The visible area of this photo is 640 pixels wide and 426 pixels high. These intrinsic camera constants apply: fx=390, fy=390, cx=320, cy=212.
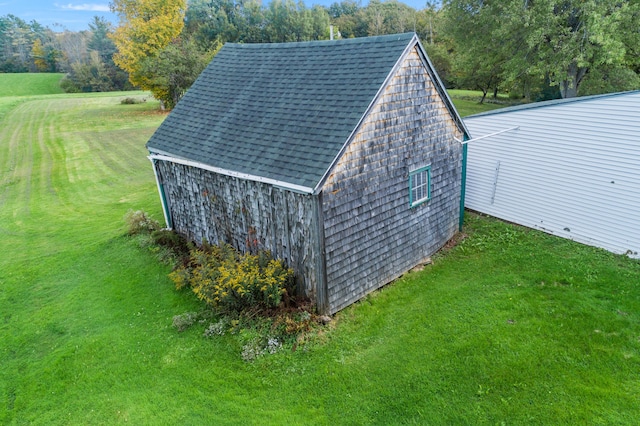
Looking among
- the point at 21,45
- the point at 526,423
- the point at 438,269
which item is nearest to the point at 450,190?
the point at 438,269

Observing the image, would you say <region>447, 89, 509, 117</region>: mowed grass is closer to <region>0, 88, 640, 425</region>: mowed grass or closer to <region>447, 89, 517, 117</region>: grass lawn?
<region>447, 89, 517, 117</region>: grass lawn

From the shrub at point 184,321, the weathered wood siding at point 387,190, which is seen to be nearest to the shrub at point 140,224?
the shrub at point 184,321

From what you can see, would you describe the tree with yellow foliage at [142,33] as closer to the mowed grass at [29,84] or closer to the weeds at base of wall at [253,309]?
the weeds at base of wall at [253,309]

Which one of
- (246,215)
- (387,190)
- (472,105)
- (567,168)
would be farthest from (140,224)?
(472,105)

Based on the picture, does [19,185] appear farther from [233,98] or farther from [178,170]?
[233,98]

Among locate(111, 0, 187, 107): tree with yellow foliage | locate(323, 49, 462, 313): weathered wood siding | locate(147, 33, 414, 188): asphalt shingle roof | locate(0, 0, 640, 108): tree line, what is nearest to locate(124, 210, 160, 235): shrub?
locate(147, 33, 414, 188): asphalt shingle roof

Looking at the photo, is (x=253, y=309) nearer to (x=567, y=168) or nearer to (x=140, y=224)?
(x=140, y=224)
